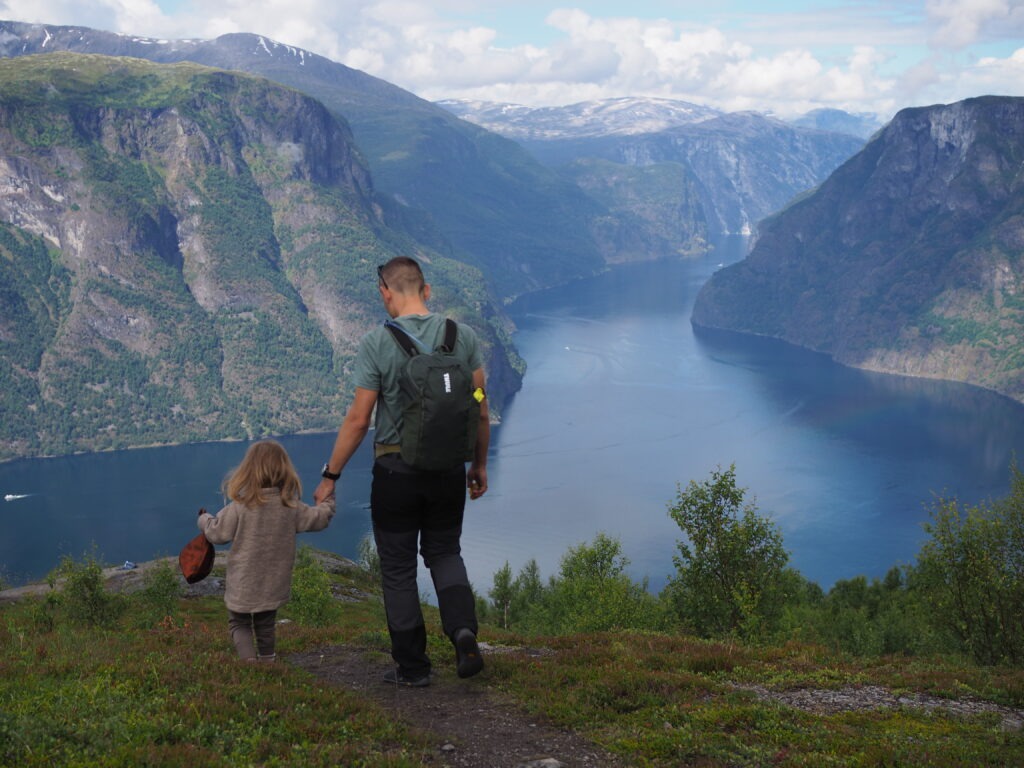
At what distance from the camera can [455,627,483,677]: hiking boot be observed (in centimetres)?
1119

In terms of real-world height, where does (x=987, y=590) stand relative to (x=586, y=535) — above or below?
above

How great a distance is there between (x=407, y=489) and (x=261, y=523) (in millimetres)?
2027

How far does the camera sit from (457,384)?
10258 mm

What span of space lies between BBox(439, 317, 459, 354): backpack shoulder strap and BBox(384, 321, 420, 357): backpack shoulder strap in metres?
0.32

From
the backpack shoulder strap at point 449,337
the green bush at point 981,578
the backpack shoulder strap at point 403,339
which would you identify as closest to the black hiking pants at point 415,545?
the backpack shoulder strap at point 403,339

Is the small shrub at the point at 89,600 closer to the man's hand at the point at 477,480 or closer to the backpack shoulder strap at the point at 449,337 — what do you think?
the man's hand at the point at 477,480

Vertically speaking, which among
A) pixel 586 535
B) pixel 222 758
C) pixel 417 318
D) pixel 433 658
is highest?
pixel 417 318

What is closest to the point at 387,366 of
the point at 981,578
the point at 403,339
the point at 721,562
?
the point at 403,339

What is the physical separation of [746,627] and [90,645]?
19.6m

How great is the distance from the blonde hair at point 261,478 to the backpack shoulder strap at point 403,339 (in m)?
2.04

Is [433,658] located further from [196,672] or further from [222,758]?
[222,758]

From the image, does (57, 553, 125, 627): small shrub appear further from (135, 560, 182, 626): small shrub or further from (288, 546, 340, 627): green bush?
(288, 546, 340, 627): green bush

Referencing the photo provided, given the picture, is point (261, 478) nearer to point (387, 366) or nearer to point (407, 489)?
point (407, 489)

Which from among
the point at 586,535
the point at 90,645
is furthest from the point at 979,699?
the point at 586,535
